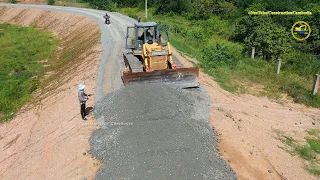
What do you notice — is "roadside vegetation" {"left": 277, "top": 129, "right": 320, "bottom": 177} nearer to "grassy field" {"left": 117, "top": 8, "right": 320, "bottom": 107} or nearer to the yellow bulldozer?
"grassy field" {"left": 117, "top": 8, "right": 320, "bottom": 107}

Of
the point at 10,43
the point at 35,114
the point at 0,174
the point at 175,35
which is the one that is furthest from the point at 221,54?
the point at 10,43

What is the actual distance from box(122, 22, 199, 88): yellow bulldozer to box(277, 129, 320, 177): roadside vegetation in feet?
16.5

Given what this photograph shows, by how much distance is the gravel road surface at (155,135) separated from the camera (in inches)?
359

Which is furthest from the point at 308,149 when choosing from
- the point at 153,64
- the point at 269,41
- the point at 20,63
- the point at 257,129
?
the point at 20,63

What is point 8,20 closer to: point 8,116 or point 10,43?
point 10,43

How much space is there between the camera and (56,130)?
528 inches

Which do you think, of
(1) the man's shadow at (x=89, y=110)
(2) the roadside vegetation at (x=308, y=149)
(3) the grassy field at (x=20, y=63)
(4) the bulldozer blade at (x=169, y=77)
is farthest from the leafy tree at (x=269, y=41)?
(3) the grassy field at (x=20, y=63)

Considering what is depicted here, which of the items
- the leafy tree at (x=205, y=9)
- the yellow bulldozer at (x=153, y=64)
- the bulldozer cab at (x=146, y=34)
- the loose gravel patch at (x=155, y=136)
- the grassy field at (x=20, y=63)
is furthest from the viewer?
the leafy tree at (x=205, y=9)

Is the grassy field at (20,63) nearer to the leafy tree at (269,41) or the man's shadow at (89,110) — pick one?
the man's shadow at (89,110)

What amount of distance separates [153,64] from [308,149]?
7959 mm

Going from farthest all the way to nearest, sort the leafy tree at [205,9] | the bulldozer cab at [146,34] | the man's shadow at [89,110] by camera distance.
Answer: the leafy tree at [205,9] < the bulldozer cab at [146,34] < the man's shadow at [89,110]

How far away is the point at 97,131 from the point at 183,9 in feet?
126

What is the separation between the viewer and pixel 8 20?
48625mm

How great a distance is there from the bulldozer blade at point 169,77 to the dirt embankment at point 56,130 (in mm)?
2232
